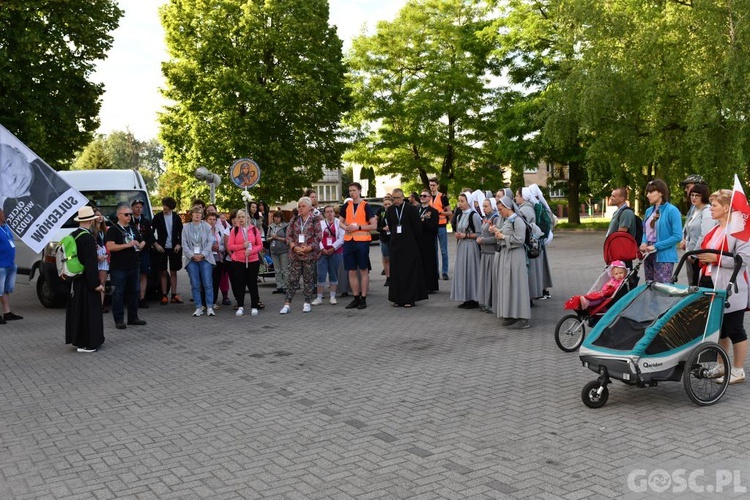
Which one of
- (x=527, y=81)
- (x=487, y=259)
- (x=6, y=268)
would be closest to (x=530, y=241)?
(x=487, y=259)

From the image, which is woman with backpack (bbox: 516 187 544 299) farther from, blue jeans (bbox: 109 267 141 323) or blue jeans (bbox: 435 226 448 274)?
blue jeans (bbox: 109 267 141 323)

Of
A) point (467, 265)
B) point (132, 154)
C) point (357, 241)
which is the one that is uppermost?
point (132, 154)

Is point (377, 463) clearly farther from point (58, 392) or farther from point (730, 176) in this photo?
point (730, 176)

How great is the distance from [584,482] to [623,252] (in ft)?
15.7

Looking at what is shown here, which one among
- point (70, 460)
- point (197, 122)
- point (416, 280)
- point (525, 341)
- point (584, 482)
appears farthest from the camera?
point (197, 122)

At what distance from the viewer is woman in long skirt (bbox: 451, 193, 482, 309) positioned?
12906 millimetres

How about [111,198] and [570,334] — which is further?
[111,198]

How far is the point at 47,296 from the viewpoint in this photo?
14.9 metres

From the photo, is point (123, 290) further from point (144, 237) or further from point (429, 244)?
point (429, 244)

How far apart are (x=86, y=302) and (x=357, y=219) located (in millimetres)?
5345

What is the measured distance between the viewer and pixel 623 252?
907cm

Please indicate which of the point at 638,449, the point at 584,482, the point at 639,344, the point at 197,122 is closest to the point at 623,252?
the point at 639,344

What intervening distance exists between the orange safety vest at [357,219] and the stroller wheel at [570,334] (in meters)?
5.19

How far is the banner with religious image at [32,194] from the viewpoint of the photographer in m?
9.70
